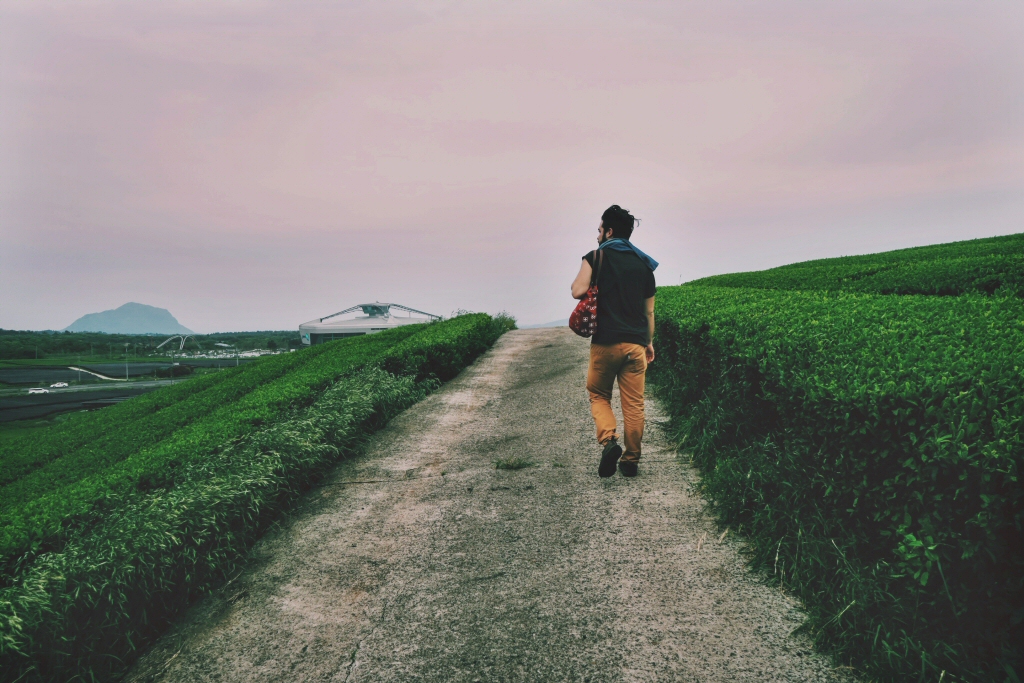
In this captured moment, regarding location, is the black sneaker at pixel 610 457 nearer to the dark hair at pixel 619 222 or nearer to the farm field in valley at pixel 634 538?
the farm field in valley at pixel 634 538

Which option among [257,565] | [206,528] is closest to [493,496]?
[257,565]

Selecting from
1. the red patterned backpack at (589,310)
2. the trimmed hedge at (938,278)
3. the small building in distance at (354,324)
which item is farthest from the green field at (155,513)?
the small building in distance at (354,324)

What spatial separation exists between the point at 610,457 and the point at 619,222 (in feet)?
6.36

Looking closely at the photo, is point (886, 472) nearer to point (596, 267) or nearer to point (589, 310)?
point (589, 310)

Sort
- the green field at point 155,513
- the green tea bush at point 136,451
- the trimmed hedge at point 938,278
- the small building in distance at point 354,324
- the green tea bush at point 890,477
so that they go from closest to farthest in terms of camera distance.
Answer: the green tea bush at point 890,477 → the green field at point 155,513 → the green tea bush at point 136,451 → the trimmed hedge at point 938,278 → the small building in distance at point 354,324

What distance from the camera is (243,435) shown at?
6340mm

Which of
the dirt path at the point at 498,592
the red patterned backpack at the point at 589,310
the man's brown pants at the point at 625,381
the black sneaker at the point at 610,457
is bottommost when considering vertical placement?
the dirt path at the point at 498,592

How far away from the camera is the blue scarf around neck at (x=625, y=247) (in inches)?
179

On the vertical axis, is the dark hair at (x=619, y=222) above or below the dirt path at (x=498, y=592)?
above

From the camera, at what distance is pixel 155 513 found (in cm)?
407

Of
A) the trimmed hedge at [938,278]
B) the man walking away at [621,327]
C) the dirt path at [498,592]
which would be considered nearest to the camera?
the dirt path at [498,592]

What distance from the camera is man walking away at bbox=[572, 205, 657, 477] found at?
14.6ft

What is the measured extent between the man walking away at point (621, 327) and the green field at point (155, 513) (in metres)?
2.79

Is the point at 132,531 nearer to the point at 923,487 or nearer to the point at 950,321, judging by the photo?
the point at 923,487
